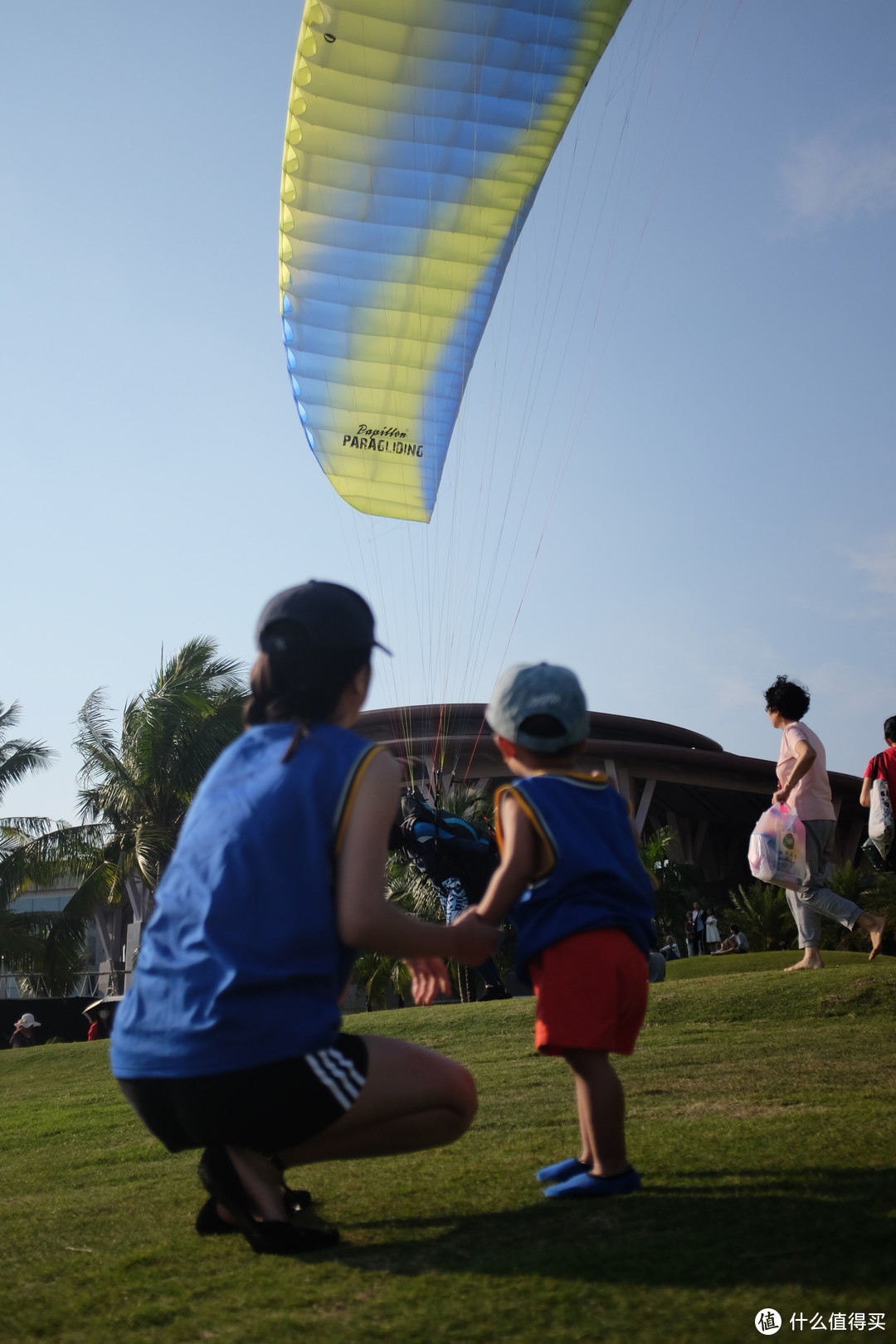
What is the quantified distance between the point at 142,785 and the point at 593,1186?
25432mm

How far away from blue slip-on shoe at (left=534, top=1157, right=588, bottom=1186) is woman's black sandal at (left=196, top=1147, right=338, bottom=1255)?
2.30ft

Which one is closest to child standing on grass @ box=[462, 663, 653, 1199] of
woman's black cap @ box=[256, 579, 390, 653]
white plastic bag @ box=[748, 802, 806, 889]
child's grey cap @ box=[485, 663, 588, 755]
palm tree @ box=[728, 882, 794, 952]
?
child's grey cap @ box=[485, 663, 588, 755]

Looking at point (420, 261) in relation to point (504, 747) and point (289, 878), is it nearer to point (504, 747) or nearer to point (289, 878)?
point (504, 747)

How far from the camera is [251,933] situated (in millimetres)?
2230

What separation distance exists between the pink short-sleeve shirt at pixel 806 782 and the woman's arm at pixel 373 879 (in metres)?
5.72

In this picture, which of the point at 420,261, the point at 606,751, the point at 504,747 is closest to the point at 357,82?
the point at 420,261

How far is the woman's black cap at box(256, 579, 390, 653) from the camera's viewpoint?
8.23 ft

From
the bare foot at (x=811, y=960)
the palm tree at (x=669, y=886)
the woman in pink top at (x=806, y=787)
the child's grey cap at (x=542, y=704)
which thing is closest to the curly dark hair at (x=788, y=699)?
the woman in pink top at (x=806, y=787)

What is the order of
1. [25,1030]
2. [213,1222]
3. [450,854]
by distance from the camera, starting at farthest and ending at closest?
[25,1030], [450,854], [213,1222]

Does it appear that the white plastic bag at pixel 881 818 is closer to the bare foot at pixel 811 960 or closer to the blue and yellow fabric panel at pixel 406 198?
the bare foot at pixel 811 960

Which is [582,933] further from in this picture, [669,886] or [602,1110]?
[669,886]

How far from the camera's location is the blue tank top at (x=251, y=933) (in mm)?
2215

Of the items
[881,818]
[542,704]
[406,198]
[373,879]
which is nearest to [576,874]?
[542,704]

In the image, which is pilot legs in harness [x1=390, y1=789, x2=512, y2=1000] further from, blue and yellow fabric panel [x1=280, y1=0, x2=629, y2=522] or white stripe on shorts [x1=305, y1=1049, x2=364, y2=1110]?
white stripe on shorts [x1=305, y1=1049, x2=364, y2=1110]
